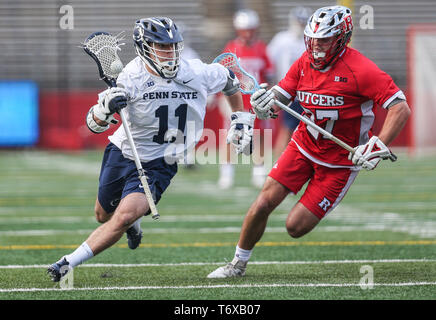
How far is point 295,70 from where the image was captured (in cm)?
530

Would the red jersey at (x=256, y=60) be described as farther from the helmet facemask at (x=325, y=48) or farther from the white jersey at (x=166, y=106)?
the helmet facemask at (x=325, y=48)

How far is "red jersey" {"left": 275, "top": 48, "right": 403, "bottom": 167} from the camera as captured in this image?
16.4 feet

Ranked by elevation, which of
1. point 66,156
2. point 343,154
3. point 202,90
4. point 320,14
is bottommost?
point 66,156

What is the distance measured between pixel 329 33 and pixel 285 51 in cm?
640

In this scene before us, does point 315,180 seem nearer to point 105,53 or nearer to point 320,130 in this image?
point 320,130

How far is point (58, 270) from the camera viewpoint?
462 cm

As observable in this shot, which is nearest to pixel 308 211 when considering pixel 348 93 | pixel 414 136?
pixel 348 93

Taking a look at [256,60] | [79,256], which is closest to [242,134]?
[79,256]

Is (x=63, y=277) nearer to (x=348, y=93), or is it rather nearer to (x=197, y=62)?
(x=197, y=62)

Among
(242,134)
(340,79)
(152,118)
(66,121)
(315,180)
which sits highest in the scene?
(340,79)

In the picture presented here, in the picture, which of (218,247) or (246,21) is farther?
(246,21)

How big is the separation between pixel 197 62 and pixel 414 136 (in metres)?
11.3

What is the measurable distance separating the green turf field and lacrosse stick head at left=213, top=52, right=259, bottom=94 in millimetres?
1184

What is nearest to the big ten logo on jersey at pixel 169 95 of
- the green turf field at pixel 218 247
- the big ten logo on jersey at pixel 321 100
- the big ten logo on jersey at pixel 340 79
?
the big ten logo on jersey at pixel 321 100
